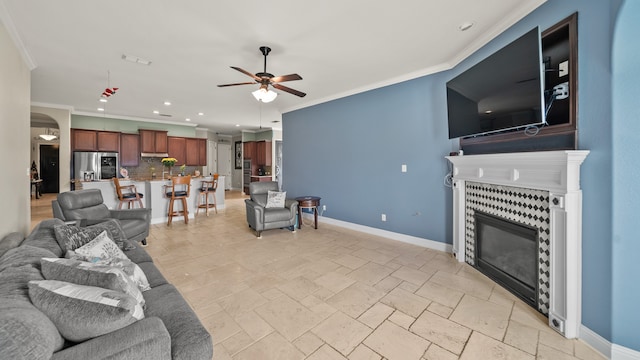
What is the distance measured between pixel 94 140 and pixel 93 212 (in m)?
4.61

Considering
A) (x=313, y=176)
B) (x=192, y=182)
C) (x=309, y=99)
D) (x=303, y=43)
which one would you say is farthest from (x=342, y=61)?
(x=192, y=182)

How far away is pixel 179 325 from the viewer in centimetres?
127

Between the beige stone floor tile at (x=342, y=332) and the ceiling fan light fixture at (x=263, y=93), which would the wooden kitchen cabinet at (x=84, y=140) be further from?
the beige stone floor tile at (x=342, y=332)

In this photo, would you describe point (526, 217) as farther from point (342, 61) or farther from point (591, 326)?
point (342, 61)

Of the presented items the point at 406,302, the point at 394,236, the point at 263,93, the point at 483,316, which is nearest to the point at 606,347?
the point at 483,316

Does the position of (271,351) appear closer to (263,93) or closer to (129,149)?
(263,93)

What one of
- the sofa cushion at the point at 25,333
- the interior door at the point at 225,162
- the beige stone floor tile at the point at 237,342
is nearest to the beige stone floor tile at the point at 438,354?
the beige stone floor tile at the point at 237,342

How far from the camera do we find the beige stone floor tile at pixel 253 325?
1.90 m

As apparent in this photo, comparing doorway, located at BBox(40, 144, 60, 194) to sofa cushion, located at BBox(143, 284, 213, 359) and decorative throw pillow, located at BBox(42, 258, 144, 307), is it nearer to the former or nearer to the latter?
decorative throw pillow, located at BBox(42, 258, 144, 307)

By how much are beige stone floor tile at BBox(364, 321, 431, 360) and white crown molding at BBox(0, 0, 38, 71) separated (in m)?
4.17

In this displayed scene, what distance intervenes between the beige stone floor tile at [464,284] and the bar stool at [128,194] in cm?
552

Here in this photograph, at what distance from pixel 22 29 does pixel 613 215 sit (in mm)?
5398

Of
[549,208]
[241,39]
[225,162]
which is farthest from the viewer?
[225,162]

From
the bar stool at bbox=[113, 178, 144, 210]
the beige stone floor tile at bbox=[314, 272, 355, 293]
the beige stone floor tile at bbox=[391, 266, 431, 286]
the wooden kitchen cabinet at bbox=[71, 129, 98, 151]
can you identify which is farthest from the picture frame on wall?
the beige stone floor tile at bbox=[391, 266, 431, 286]
